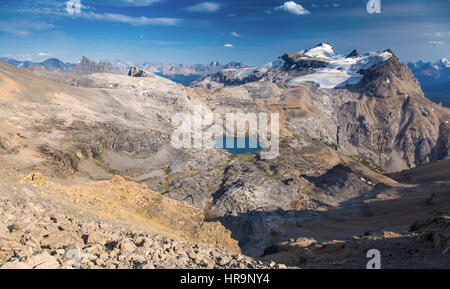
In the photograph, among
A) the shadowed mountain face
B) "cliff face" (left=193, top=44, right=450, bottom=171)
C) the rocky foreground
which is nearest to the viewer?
the rocky foreground

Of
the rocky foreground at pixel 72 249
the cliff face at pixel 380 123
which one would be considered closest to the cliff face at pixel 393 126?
the cliff face at pixel 380 123

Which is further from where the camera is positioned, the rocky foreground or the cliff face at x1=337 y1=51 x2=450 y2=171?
the cliff face at x1=337 y1=51 x2=450 y2=171

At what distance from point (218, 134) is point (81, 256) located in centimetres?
12159

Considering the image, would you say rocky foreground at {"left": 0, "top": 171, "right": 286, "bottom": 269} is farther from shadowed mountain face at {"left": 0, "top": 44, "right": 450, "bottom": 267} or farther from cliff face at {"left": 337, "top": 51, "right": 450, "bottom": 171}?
cliff face at {"left": 337, "top": 51, "right": 450, "bottom": 171}

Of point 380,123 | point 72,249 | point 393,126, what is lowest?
point 393,126

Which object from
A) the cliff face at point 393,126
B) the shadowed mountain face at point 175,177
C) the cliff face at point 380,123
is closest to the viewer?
the shadowed mountain face at point 175,177

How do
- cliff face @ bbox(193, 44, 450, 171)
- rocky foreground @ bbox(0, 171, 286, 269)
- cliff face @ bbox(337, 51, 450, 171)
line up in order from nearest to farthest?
rocky foreground @ bbox(0, 171, 286, 269)
cliff face @ bbox(193, 44, 450, 171)
cliff face @ bbox(337, 51, 450, 171)

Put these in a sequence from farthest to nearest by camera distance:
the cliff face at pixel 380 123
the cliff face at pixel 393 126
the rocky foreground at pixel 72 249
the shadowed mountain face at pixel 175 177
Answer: the cliff face at pixel 393 126 → the cliff face at pixel 380 123 → the shadowed mountain face at pixel 175 177 → the rocky foreground at pixel 72 249

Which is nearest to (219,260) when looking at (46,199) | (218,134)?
(46,199)

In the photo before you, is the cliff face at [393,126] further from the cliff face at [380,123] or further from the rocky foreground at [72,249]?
the rocky foreground at [72,249]

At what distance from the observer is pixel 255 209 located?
59.0 metres

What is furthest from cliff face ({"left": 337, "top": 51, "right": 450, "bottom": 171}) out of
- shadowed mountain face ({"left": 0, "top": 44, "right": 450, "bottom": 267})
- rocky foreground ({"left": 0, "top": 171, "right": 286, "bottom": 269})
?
rocky foreground ({"left": 0, "top": 171, "right": 286, "bottom": 269})

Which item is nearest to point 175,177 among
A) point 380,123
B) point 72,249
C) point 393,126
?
point 72,249

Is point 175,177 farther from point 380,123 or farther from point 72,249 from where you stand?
point 380,123
